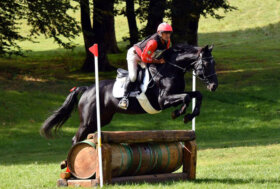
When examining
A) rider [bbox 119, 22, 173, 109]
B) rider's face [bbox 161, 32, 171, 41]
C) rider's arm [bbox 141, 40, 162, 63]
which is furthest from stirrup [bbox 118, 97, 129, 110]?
rider's face [bbox 161, 32, 171, 41]

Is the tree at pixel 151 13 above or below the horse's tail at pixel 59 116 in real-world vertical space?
above

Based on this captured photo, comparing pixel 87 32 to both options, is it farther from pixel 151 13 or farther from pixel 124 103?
pixel 124 103

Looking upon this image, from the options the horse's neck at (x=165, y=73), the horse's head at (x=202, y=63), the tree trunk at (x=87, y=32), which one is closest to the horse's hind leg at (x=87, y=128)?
the horse's neck at (x=165, y=73)

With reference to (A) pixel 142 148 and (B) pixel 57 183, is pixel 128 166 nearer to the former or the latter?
(A) pixel 142 148

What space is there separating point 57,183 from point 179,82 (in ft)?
8.91

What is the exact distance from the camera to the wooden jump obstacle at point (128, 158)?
30.8 ft

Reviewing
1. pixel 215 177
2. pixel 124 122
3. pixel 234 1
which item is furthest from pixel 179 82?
pixel 234 1

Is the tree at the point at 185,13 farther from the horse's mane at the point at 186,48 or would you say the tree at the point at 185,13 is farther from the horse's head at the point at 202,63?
the horse's head at the point at 202,63

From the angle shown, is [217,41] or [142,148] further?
[217,41]

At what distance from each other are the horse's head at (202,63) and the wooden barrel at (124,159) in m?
1.41

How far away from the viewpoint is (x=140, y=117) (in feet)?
81.5

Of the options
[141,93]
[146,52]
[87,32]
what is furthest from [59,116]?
[87,32]

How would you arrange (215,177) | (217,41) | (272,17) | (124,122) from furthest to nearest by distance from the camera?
(272,17), (217,41), (124,122), (215,177)

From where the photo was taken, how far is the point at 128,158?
9.57 metres
